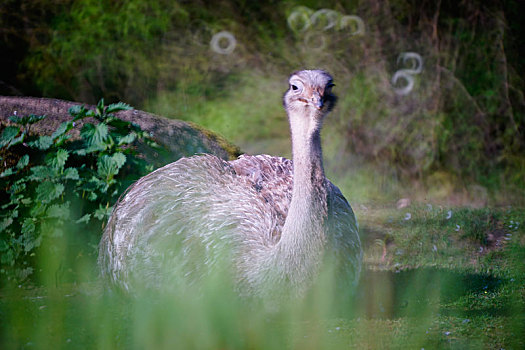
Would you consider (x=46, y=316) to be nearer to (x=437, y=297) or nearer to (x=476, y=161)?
(x=437, y=297)

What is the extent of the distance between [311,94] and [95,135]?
2.47 meters

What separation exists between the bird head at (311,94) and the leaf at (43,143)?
8.00ft

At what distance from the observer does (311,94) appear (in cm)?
420

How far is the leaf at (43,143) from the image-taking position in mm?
5805

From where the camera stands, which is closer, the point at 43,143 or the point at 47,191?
the point at 47,191

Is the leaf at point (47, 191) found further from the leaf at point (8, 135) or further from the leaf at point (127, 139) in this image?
the leaf at point (127, 139)

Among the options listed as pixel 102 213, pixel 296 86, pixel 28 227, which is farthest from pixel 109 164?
pixel 296 86

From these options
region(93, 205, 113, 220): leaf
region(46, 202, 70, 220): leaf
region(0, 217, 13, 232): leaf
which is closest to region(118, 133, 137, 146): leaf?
region(93, 205, 113, 220): leaf

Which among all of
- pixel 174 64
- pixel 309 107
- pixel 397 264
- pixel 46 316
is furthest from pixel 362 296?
pixel 174 64

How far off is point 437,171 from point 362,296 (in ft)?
17.3

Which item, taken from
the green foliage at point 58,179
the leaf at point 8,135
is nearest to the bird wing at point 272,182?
the green foliage at point 58,179

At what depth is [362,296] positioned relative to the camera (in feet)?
17.2

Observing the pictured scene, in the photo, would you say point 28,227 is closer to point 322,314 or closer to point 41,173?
point 41,173

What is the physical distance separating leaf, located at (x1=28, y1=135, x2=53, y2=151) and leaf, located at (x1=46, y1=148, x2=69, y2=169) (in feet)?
0.30
